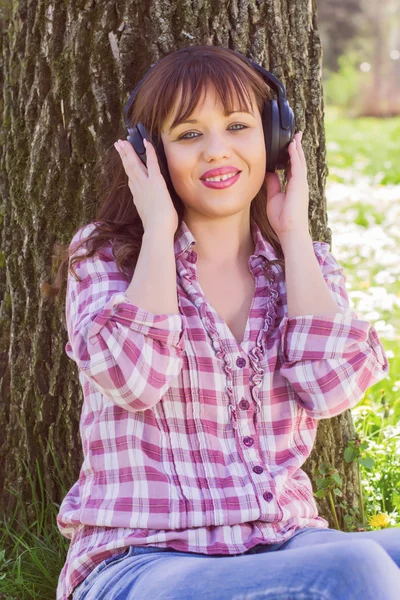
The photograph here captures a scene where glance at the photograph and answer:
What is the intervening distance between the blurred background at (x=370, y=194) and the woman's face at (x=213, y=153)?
43.2 inches

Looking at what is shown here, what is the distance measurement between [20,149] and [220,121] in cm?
89

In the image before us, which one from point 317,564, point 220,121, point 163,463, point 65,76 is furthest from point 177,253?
point 317,564

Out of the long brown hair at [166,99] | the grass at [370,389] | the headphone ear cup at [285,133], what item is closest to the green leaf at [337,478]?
the grass at [370,389]

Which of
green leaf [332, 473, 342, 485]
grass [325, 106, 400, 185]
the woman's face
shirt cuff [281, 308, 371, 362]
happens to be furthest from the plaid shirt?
grass [325, 106, 400, 185]

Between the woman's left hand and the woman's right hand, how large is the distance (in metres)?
0.32

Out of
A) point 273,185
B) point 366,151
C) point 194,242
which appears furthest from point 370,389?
point 366,151

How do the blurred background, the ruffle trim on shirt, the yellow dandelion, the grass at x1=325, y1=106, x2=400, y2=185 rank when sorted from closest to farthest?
the ruffle trim on shirt
the yellow dandelion
the blurred background
the grass at x1=325, y1=106, x2=400, y2=185

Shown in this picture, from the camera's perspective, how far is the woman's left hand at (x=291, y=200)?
2576 mm

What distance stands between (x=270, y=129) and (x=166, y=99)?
0.31 meters

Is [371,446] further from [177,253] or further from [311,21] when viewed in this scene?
[311,21]

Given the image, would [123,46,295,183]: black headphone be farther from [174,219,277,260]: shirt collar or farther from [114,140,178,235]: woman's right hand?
[174,219,277,260]: shirt collar

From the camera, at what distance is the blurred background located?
11.2 feet

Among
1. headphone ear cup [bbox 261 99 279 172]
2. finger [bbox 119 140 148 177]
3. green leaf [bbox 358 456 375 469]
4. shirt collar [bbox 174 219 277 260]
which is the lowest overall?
green leaf [bbox 358 456 375 469]

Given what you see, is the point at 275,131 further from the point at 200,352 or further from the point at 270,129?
the point at 200,352
